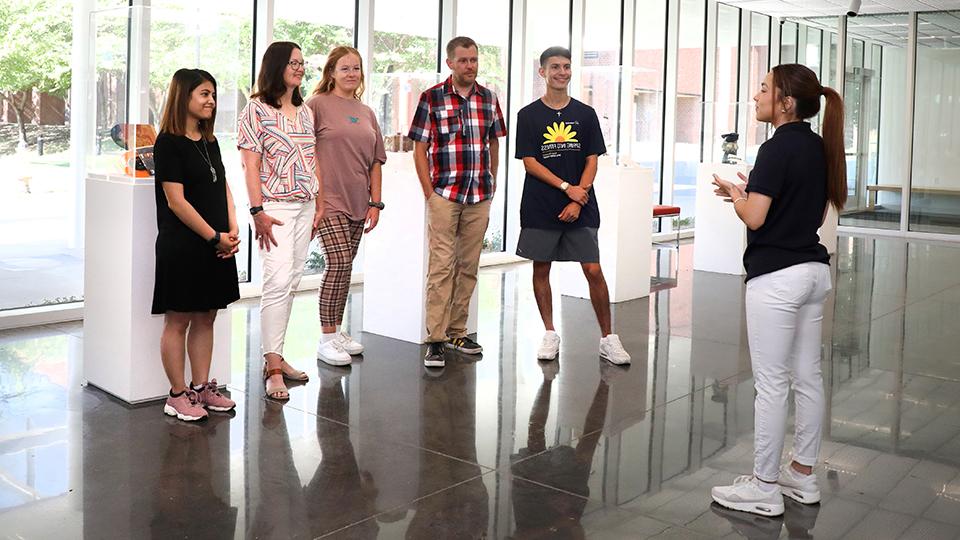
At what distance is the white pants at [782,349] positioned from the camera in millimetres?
3373

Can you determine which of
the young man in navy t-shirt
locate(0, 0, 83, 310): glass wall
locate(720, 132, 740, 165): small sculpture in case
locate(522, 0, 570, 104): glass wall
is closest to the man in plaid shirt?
the young man in navy t-shirt

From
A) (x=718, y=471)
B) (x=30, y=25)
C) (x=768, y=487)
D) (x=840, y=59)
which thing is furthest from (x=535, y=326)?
(x=840, y=59)

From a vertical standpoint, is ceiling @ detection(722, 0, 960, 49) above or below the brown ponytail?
above

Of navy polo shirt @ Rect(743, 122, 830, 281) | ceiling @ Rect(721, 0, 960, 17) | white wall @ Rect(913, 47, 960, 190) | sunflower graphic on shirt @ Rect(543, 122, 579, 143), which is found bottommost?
navy polo shirt @ Rect(743, 122, 830, 281)

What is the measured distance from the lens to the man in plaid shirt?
18.1ft

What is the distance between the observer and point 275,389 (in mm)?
4812

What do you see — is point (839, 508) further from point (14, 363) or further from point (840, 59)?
point (840, 59)

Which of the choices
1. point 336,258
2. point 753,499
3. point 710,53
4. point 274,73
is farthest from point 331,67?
point 710,53

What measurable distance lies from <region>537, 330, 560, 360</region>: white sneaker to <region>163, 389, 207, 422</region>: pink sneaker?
2.02 meters

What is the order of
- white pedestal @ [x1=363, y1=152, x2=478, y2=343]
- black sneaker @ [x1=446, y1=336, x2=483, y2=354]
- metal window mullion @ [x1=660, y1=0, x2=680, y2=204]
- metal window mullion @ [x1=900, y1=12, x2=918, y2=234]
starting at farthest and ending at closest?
metal window mullion @ [x1=900, y1=12, x2=918, y2=234] → metal window mullion @ [x1=660, y1=0, x2=680, y2=204] → white pedestal @ [x1=363, y1=152, x2=478, y2=343] → black sneaker @ [x1=446, y1=336, x2=483, y2=354]

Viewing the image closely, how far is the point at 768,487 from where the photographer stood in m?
3.49

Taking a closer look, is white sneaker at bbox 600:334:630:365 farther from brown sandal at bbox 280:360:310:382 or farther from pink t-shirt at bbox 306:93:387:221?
brown sandal at bbox 280:360:310:382

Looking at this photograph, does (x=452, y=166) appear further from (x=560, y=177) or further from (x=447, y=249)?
(x=560, y=177)

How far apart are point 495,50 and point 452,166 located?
5.22 m
